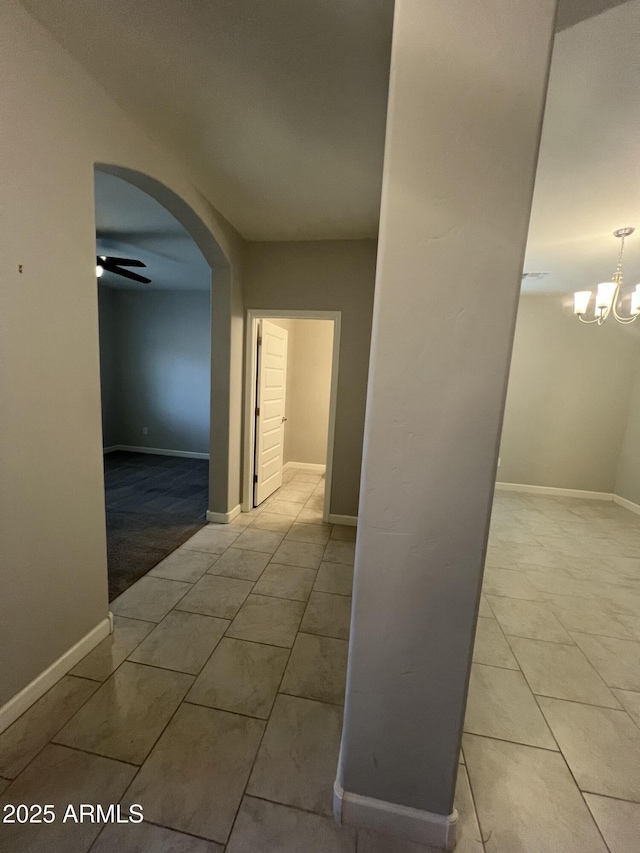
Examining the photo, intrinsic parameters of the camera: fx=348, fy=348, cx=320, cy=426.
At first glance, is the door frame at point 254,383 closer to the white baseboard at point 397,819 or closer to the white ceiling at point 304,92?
the white ceiling at point 304,92

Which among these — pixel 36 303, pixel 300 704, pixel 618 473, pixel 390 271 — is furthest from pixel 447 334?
pixel 618 473

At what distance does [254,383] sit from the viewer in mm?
3551

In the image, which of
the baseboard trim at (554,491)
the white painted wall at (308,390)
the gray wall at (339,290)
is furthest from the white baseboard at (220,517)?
the baseboard trim at (554,491)

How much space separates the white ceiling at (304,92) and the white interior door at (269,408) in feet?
4.74

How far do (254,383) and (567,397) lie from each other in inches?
163

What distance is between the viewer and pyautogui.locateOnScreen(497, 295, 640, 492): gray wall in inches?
178

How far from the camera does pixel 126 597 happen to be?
2252mm

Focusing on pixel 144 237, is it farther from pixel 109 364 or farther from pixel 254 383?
pixel 109 364

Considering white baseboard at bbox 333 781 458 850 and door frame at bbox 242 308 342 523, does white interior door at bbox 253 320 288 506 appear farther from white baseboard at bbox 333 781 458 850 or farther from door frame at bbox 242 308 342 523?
white baseboard at bbox 333 781 458 850

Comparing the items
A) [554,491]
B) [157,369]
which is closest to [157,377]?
[157,369]

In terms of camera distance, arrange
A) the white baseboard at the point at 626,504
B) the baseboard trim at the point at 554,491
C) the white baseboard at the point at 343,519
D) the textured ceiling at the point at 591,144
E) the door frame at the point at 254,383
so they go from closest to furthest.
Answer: the textured ceiling at the point at 591,144
the door frame at the point at 254,383
the white baseboard at the point at 343,519
the white baseboard at the point at 626,504
the baseboard trim at the point at 554,491

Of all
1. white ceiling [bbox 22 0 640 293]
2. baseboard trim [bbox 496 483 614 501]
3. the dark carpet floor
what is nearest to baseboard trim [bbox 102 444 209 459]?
the dark carpet floor

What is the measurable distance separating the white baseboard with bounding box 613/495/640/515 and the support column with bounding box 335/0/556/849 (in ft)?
15.6

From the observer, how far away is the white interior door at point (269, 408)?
3639 mm
